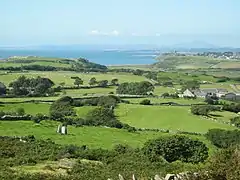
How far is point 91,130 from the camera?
50500 millimetres

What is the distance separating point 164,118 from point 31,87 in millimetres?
42488

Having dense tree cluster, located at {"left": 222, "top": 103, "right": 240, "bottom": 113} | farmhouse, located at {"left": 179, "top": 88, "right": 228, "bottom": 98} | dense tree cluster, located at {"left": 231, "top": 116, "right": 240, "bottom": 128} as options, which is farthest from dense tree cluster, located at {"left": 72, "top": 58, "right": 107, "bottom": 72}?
dense tree cluster, located at {"left": 231, "top": 116, "right": 240, "bottom": 128}

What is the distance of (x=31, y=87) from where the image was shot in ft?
314

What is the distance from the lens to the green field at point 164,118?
57.0 m

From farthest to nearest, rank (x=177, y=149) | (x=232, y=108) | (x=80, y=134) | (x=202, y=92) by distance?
(x=202, y=92) < (x=232, y=108) < (x=80, y=134) < (x=177, y=149)

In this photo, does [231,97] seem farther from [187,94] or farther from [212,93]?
[187,94]

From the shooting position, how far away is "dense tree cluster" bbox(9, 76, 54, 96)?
288ft

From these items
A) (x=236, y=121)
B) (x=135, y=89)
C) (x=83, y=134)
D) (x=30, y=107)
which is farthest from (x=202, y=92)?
(x=83, y=134)

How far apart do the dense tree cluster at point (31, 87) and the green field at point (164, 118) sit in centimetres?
2678

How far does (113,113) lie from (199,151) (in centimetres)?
2552

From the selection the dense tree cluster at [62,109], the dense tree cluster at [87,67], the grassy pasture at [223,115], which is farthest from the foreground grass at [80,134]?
the dense tree cluster at [87,67]

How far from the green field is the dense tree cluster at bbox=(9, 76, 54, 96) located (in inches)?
1054

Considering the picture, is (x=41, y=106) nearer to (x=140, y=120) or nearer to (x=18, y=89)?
(x=140, y=120)

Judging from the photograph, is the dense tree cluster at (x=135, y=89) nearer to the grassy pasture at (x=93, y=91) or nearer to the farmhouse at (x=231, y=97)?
the grassy pasture at (x=93, y=91)
